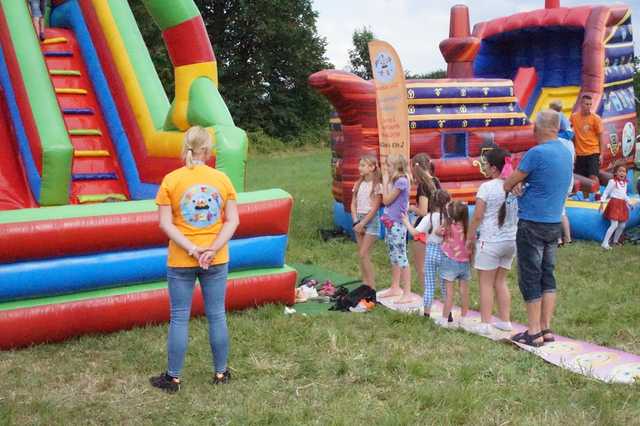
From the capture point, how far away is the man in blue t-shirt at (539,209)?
4.22 metres

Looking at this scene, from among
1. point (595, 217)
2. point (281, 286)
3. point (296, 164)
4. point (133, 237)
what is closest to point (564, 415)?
point (281, 286)

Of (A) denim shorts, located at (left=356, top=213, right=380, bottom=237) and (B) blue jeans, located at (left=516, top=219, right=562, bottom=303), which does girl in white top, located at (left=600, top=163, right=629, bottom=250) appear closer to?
(A) denim shorts, located at (left=356, top=213, right=380, bottom=237)

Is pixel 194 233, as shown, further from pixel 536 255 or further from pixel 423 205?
pixel 423 205

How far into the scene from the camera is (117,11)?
7.17m

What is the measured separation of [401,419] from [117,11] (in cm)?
540

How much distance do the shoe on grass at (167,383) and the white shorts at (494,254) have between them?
205cm

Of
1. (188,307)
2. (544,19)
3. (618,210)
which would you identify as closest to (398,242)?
(188,307)

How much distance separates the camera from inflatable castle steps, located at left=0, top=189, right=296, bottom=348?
441cm

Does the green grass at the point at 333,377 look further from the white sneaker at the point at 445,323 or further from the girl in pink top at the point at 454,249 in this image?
the girl in pink top at the point at 454,249

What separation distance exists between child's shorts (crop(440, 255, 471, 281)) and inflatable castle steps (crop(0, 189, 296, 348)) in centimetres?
134

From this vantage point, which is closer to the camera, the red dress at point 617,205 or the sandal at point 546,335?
the sandal at point 546,335

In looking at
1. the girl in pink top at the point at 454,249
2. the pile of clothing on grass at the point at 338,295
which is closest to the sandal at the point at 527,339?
the girl in pink top at the point at 454,249

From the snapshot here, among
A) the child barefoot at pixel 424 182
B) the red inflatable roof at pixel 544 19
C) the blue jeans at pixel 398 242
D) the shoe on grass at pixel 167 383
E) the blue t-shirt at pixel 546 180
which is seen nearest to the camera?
the shoe on grass at pixel 167 383

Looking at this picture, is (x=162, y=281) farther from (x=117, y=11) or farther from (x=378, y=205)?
(x=117, y=11)
